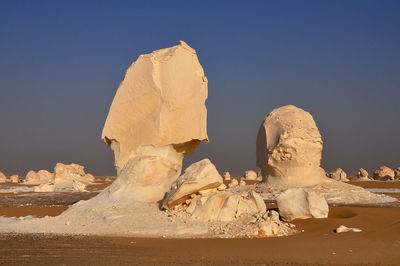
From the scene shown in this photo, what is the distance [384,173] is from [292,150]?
Answer: 24510 mm

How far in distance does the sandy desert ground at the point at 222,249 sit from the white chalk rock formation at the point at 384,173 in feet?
111

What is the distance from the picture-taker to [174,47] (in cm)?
1388

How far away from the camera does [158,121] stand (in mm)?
13102

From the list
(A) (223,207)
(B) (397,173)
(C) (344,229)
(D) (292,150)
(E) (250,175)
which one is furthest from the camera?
(E) (250,175)

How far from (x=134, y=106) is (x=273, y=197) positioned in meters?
8.74

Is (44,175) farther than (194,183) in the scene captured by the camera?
Yes

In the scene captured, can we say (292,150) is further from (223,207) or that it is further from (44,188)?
(44,188)

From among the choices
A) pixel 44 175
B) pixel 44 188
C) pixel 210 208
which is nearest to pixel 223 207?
pixel 210 208

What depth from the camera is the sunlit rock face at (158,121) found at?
13102mm

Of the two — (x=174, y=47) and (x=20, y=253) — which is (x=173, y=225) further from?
(x=174, y=47)

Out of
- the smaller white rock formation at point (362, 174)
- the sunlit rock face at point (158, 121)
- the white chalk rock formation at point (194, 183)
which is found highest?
the sunlit rock face at point (158, 121)

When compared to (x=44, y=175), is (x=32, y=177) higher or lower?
lower

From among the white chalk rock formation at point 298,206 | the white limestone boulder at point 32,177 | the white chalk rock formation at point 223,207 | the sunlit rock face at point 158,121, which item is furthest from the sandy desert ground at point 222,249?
the white limestone boulder at point 32,177

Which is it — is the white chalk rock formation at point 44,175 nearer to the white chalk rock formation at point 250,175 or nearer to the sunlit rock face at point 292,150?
the white chalk rock formation at point 250,175
